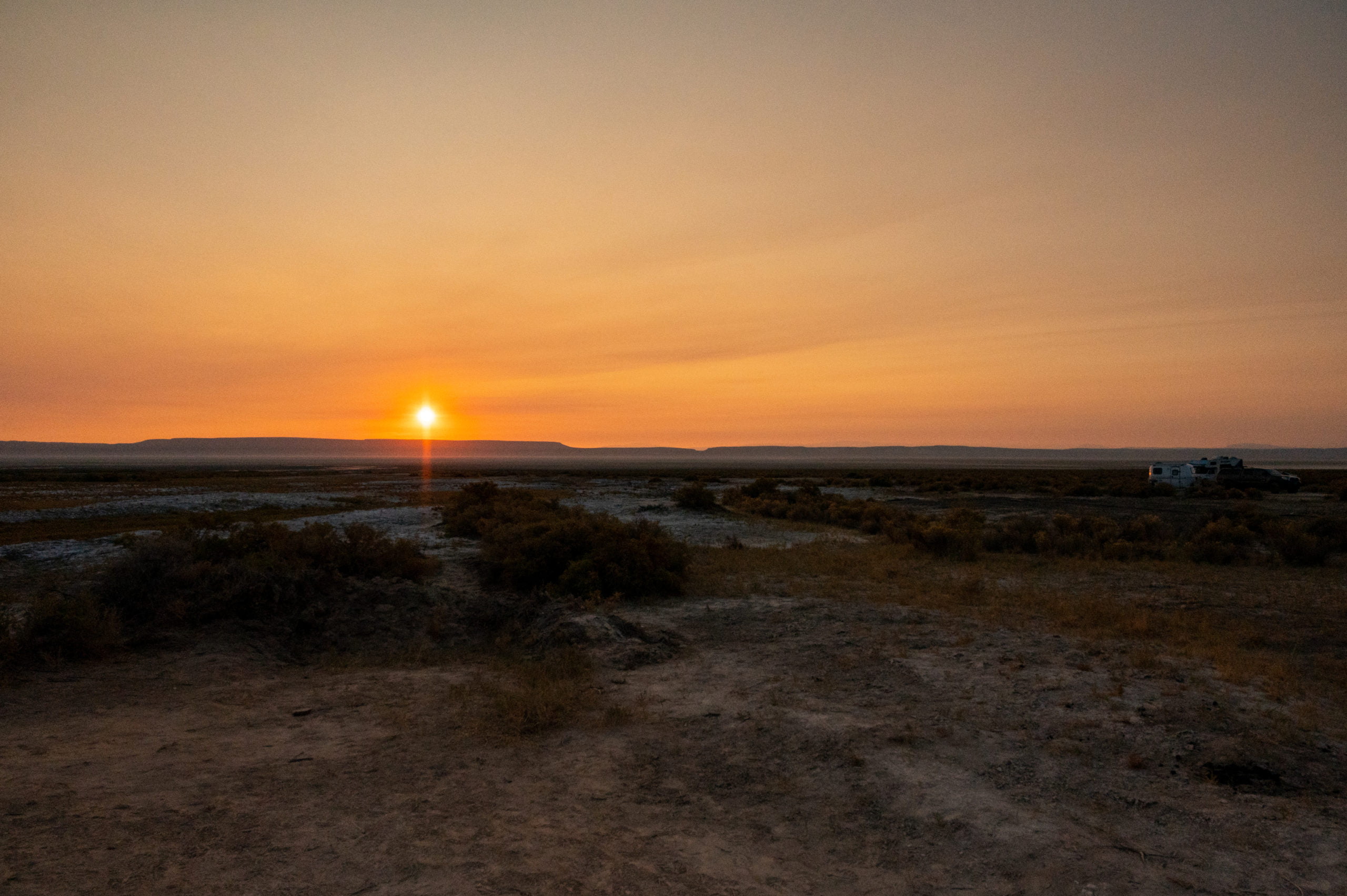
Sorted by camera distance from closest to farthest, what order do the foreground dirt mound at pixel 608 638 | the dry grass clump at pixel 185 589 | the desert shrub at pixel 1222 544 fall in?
the dry grass clump at pixel 185 589
the foreground dirt mound at pixel 608 638
the desert shrub at pixel 1222 544

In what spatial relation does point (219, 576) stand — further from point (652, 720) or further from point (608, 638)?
point (652, 720)

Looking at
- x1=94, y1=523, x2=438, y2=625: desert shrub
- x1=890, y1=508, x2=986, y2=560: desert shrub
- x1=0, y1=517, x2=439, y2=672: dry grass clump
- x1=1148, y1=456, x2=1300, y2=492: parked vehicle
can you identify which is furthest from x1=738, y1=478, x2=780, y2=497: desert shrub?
x1=94, y1=523, x2=438, y2=625: desert shrub

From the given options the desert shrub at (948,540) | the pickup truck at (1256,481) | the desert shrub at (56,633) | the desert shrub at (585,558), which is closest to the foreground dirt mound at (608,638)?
the desert shrub at (585,558)

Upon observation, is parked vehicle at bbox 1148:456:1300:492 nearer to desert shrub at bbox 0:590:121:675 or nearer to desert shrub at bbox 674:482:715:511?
desert shrub at bbox 674:482:715:511

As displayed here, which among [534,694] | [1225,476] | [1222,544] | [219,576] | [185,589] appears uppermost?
[1225,476]

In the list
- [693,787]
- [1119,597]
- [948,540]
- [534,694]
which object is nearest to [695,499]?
[948,540]

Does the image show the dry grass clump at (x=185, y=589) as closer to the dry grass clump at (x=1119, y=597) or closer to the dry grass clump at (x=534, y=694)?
the dry grass clump at (x=534, y=694)

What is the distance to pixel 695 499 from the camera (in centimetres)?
3400

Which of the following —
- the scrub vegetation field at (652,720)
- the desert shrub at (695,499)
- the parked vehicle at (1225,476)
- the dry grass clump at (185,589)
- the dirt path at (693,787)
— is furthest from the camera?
the parked vehicle at (1225,476)

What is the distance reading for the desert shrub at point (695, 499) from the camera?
110ft

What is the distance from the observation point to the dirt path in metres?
4.75

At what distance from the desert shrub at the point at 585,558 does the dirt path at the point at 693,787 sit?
4.77 m

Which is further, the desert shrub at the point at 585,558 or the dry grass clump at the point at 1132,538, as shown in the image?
the dry grass clump at the point at 1132,538

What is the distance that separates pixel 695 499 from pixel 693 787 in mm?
27818
